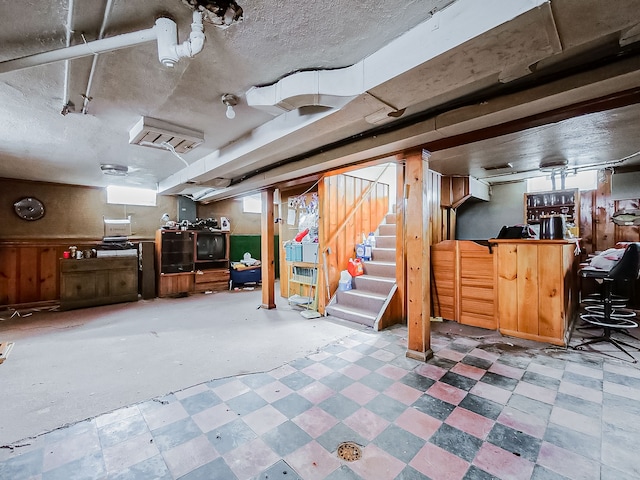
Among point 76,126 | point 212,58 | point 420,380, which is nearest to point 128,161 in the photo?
point 76,126

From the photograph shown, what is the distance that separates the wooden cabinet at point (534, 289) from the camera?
326 cm

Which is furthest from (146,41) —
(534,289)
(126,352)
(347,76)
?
(534,289)

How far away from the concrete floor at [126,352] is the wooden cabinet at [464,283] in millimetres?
1473

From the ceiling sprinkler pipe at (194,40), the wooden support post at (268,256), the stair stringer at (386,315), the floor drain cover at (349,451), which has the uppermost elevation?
the ceiling sprinkler pipe at (194,40)

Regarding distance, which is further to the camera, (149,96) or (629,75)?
(149,96)

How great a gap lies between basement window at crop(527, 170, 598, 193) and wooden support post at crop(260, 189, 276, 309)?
513cm

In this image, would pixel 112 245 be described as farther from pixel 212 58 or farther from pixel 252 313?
pixel 212 58

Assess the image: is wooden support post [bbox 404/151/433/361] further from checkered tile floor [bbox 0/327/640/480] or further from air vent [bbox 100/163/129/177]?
air vent [bbox 100/163/129/177]

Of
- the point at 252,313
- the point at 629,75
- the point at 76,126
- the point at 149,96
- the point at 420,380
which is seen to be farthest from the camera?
the point at 252,313

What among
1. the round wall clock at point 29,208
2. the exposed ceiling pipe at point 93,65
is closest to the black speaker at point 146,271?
the round wall clock at point 29,208

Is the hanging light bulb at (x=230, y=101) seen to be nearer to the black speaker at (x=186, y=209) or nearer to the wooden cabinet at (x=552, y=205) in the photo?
the black speaker at (x=186, y=209)

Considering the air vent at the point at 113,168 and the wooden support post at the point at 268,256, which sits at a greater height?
the air vent at the point at 113,168

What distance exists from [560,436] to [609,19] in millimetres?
2319

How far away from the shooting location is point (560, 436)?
1790 mm
